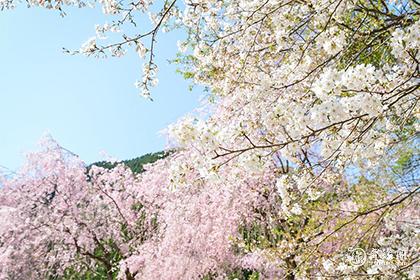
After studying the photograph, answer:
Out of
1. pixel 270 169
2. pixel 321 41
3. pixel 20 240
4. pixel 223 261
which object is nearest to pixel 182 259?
pixel 223 261

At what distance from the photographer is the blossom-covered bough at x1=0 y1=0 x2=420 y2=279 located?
2617mm

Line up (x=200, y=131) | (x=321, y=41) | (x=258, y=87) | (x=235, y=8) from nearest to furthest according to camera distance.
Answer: (x=200, y=131) < (x=321, y=41) < (x=258, y=87) < (x=235, y=8)

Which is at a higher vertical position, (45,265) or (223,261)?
(45,265)

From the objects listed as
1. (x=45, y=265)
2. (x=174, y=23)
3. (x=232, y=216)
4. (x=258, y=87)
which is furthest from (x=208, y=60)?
(x=45, y=265)

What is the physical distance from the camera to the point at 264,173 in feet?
29.1

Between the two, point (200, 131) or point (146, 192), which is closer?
point (200, 131)

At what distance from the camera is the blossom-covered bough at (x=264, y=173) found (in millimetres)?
2617

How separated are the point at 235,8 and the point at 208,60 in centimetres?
83

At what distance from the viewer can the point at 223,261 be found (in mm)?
10047

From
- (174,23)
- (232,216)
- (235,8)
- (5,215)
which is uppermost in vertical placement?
(5,215)

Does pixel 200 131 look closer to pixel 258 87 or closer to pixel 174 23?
pixel 258 87

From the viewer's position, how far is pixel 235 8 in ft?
15.1

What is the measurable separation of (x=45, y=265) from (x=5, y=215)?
2264mm

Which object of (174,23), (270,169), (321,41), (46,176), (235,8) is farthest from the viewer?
(46,176)
